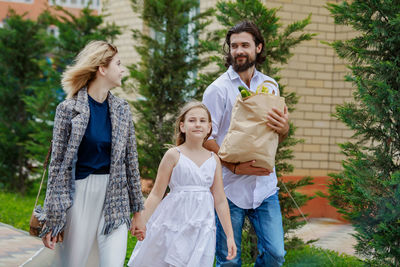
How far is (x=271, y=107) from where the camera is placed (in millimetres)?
3654

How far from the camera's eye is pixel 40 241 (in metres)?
6.91

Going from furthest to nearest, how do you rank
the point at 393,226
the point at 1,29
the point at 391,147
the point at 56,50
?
the point at 1,29 < the point at 56,50 < the point at 391,147 < the point at 393,226

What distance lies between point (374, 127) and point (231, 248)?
2.05 meters

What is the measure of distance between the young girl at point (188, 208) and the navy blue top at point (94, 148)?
0.53 metres

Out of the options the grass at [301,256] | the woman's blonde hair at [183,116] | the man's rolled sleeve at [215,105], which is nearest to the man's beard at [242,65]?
the man's rolled sleeve at [215,105]

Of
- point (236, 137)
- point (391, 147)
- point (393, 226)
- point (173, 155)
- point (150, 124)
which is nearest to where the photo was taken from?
point (236, 137)

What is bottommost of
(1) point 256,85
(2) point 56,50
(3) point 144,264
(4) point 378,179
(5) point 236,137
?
(3) point 144,264

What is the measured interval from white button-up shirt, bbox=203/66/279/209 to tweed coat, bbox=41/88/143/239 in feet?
2.14

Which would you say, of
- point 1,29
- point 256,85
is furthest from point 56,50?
point 256,85

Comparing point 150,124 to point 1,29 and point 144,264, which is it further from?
point 1,29

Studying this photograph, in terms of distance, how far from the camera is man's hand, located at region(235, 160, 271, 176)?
12.1 feet

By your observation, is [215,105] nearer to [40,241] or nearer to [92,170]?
[92,170]

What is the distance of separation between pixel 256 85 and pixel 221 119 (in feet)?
1.21

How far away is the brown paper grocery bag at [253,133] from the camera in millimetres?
3617
